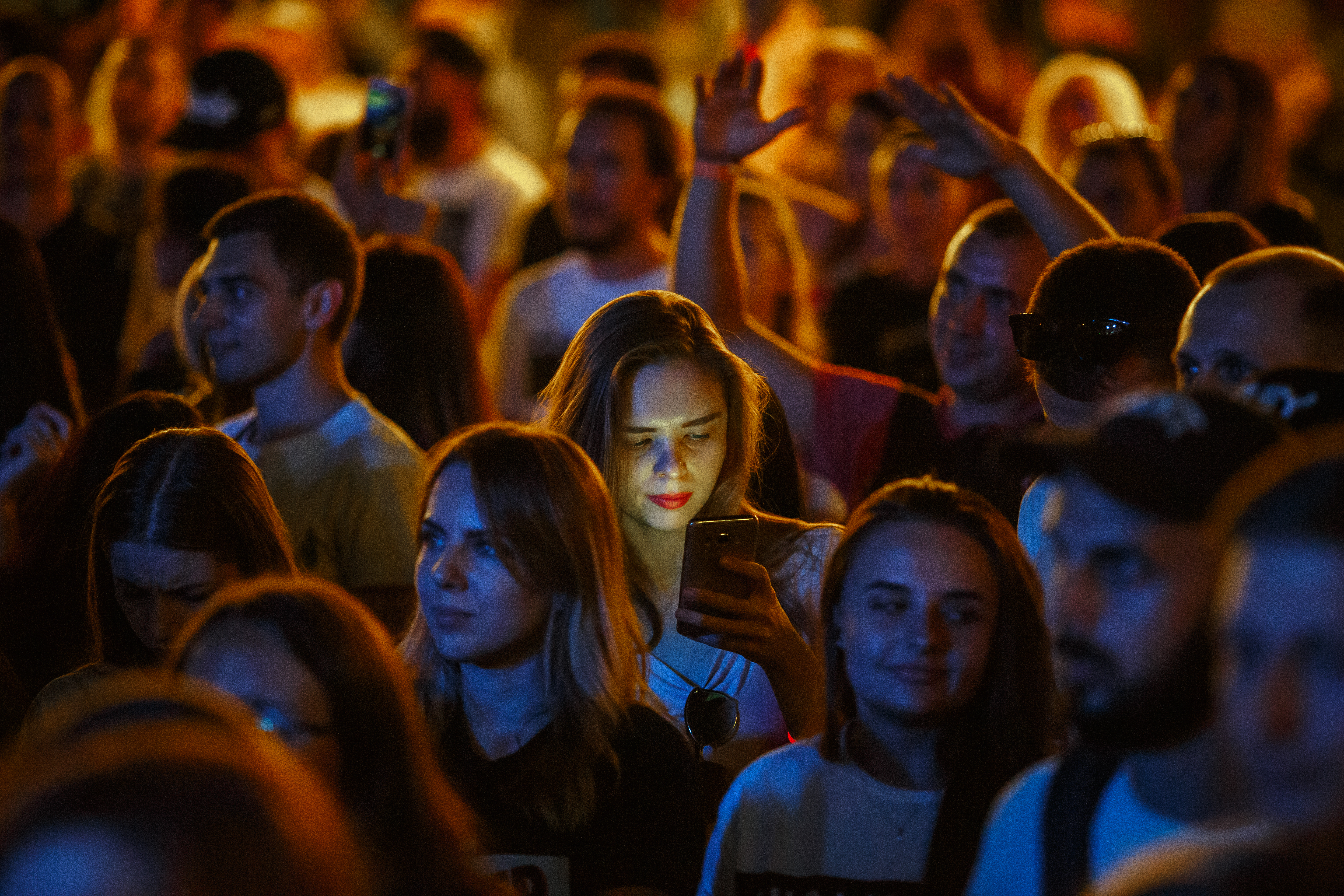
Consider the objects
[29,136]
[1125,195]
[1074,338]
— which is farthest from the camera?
[29,136]

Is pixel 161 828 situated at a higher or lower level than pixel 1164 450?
lower

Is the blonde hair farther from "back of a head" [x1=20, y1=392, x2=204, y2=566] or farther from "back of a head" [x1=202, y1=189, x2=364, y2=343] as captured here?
"back of a head" [x1=20, y1=392, x2=204, y2=566]

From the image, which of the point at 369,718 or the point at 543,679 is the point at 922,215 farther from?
the point at 369,718

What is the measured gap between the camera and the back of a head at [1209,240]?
382 cm

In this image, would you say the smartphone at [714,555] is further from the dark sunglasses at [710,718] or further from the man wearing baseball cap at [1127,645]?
the man wearing baseball cap at [1127,645]

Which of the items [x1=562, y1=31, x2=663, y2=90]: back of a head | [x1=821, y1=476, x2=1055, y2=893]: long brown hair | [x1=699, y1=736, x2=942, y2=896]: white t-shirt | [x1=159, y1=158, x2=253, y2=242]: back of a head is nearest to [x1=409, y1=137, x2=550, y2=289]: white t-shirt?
[x1=562, y1=31, x2=663, y2=90]: back of a head

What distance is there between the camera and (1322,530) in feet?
4.81

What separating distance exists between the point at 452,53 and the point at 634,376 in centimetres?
459

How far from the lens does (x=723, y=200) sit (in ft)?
13.4

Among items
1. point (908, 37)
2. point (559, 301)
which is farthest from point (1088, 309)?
point (908, 37)

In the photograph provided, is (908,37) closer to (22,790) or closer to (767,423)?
(767,423)

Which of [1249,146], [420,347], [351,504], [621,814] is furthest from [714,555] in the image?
[1249,146]

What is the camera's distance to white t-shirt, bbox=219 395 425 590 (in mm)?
3764

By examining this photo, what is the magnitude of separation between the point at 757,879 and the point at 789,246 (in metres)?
3.33
